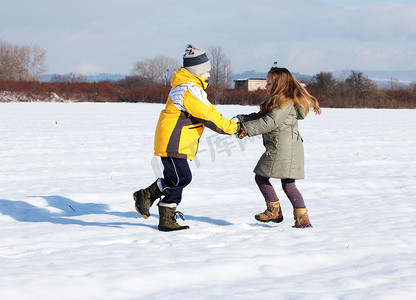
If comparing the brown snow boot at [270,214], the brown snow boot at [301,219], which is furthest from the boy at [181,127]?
the brown snow boot at [301,219]

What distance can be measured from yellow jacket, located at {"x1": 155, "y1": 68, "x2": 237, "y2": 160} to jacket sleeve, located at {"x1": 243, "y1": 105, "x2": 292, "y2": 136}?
14 cm

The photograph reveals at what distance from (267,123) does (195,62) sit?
0.79 metres

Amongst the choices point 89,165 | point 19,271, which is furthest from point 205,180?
point 19,271

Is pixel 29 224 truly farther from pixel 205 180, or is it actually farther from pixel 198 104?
pixel 205 180

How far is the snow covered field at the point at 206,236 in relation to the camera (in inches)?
95.1

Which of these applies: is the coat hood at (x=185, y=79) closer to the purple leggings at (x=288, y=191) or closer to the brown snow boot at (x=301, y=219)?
the purple leggings at (x=288, y=191)

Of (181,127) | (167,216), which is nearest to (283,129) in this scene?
(181,127)

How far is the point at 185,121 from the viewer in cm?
372

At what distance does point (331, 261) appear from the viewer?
2895 millimetres

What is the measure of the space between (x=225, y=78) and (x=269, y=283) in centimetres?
5568

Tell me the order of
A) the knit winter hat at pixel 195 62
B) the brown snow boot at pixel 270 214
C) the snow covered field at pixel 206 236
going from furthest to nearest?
the brown snow boot at pixel 270 214
the knit winter hat at pixel 195 62
the snow covered field at pixel 206 236

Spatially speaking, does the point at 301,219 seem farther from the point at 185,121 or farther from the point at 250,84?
the point at 250,84

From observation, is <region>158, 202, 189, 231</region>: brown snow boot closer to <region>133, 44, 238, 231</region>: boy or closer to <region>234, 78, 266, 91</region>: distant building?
<region>133, 44, 238, 231</region>: boy

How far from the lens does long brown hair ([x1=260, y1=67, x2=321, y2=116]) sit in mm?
3820
